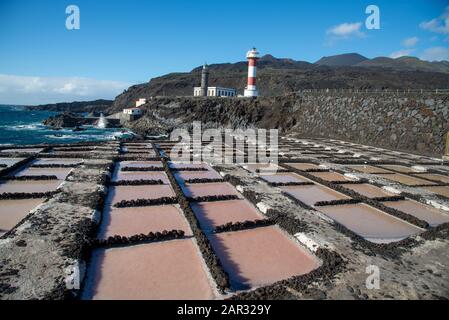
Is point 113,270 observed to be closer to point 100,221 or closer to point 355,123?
point 100,221

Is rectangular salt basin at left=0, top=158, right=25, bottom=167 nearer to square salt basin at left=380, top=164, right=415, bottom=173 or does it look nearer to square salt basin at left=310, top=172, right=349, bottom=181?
square salt basin at left=310, top=172, right=349, bottom=181

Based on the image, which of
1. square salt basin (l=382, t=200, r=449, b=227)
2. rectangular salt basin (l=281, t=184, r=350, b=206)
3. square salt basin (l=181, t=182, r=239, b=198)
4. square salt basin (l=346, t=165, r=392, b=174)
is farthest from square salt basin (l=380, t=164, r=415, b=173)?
square salt basin (l=181, t=182, r=239, b=198)

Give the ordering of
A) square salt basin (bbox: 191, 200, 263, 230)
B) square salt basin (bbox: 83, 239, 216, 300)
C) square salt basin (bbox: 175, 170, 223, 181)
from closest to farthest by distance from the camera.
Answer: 1. square salt basin (bbox: 83, 239, 216, 300)
2. square salt basin (bbox: 191, 200, 263, 230)
3. square salt basin (bbox: 175, 170, 223, 181)

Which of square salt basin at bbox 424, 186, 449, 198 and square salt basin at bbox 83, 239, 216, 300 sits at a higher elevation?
square salt basin at bbox 424, 186, 449, 198

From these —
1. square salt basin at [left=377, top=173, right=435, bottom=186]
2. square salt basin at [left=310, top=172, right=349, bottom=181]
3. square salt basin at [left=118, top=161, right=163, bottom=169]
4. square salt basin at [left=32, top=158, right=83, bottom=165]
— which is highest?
square salt basin at [left=32, top=158, right=83, bottom=165]

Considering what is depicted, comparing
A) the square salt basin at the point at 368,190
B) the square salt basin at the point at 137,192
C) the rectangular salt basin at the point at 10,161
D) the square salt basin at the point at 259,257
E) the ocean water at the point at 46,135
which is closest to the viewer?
the square salt basin at the point at 259,257

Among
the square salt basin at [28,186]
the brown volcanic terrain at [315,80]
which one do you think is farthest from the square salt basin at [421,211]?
the brown volcanic terrain at [315,80]

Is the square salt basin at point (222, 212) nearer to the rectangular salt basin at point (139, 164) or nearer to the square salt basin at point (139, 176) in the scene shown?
the square salt basin at point (139, 176)
